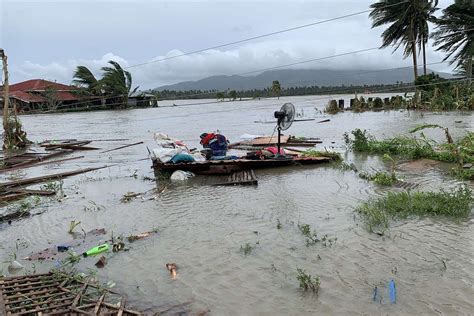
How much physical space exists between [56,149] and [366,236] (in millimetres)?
15272

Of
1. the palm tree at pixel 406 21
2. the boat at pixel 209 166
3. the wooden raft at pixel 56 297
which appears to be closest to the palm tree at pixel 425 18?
the palm tree at pixel 406 21

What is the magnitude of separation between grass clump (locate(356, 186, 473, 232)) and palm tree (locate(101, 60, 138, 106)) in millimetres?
46847

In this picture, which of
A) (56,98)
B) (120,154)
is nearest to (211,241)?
(120,154)

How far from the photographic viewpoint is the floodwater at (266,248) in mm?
4133

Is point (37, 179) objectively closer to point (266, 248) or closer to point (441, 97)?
point (266, 248)

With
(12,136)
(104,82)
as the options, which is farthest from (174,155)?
(104,82)

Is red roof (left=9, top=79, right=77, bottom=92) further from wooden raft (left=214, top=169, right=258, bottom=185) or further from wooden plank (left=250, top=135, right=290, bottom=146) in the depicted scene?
wooden raft (left=214, top=169, right=258, bottom=185)

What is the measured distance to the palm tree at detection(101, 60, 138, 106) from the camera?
167 feet

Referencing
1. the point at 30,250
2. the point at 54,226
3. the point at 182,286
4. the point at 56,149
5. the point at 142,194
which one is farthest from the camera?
the point at 56,149

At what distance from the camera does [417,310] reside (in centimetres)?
379

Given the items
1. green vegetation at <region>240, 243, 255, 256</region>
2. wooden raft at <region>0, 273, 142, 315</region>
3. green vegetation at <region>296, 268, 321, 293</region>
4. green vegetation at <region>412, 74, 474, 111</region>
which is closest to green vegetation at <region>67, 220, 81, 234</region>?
wooden raft at <region>0, 273, 142, 315</region>

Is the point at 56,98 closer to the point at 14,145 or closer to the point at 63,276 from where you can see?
the point at 14,145

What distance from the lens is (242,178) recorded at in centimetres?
980

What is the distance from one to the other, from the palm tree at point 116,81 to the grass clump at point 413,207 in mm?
46847
